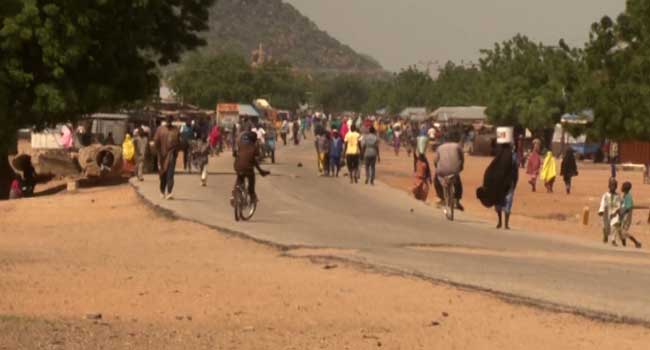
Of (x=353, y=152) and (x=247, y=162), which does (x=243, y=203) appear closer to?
(x=247, y=162)

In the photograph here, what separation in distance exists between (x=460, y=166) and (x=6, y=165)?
18268 millimetres

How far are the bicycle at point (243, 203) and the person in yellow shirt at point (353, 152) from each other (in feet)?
51.7

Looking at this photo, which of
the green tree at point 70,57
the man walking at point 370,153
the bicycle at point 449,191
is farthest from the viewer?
the man walking at point 370,153

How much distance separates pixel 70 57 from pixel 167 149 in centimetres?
1192

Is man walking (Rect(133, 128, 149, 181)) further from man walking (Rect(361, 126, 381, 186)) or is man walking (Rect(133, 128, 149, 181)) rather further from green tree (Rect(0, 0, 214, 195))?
man walking (Rect(361, 126, 381, 186))

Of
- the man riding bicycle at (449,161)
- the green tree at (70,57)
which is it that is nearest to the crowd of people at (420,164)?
the man riding bicycle at (449,161)

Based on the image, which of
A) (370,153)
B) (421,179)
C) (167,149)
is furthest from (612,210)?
(370,153)

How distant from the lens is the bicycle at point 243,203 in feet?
79.3

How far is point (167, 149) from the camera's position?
28.3 m

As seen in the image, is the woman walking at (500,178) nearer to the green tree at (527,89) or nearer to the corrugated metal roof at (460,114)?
the green tree at (527,89)

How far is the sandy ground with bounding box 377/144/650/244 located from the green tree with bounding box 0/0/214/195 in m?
8.81

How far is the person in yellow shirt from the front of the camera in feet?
133

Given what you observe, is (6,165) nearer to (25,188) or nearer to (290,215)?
(25,188)

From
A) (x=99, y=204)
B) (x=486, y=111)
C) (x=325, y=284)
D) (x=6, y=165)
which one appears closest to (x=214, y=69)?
(x=486, y=111)
